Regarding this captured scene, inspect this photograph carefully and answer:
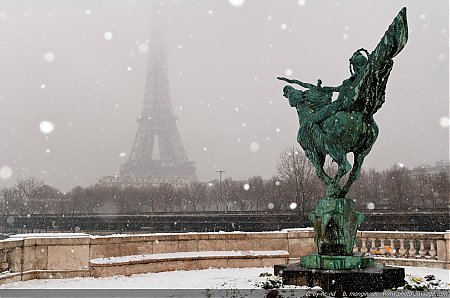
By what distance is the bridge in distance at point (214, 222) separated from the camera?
1874 inches

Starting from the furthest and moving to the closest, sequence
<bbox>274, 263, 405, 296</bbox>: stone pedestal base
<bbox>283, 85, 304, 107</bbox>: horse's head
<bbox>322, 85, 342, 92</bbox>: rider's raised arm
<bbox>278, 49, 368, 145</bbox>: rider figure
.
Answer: <bbox>283, 85, 304, 107</bbox>: horse's head
<bbox>322, 85, 342, 92</bbox>: rider's raised arm
<bbox>278, 49, 368, 145</bbox>: rider figure
<bbox>274, 263, 405, 296</bbox>: stone pedestal base

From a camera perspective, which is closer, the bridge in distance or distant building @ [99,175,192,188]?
the bridge in distance

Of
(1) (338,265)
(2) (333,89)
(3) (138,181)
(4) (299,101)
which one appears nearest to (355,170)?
(2) (333,89)

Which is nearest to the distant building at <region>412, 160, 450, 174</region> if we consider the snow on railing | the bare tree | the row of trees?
the row of trees

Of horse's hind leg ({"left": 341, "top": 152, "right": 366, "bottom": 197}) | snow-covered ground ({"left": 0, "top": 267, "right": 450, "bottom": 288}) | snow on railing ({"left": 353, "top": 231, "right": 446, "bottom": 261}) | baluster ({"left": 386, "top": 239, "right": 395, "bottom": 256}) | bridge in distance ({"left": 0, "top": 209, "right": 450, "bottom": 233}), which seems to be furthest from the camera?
bridge in distance ({"left": 0, "top": 209, "right": 450, "bottom": 233})

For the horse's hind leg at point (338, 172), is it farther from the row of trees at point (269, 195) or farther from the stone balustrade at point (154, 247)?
the row of trees at point (269, 195)

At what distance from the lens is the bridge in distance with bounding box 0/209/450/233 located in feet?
156

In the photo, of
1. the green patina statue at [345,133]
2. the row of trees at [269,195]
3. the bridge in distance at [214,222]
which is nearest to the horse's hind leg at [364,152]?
the green patina statue at [345,133]

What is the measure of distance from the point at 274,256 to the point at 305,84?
727 centimetres

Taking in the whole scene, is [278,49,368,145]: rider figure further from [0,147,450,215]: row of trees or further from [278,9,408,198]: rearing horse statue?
[0,147,450,215]: row of trees

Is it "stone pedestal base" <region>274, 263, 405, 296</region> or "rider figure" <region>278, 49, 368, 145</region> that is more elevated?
"rider figure" <region>278, 49, 368, 145</region>

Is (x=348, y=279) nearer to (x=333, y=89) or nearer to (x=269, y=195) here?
(x=333, y=89)

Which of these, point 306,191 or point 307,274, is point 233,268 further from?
point 306,191

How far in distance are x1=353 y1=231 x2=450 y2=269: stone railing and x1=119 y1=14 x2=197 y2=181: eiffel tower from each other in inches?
5349
